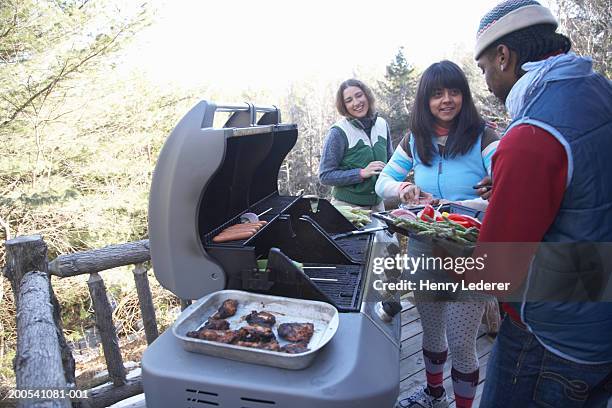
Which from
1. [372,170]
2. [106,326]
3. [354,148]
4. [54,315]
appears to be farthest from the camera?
[354,148]

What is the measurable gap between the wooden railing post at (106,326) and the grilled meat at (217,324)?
57.8 inches

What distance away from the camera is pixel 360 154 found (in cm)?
326

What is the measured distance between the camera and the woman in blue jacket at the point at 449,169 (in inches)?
75.2

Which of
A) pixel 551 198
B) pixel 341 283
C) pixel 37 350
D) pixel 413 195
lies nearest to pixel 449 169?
pixel 413 195

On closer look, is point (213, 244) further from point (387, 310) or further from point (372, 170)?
point (372, 170)

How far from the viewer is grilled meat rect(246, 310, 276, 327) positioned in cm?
137

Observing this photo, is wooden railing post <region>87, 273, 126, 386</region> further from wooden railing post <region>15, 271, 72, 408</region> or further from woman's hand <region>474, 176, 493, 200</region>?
woman's hand <region>474, 176, 493, 200</region>

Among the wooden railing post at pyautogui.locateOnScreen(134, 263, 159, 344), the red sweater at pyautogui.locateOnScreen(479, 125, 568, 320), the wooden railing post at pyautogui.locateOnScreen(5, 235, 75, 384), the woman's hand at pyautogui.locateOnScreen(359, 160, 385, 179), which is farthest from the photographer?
the woman's hand at pyautogui.locateOnScreen(359, 160, 385, 179)

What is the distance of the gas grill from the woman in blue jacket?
1.19 feet

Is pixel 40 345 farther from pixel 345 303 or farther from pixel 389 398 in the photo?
pixel 389 398

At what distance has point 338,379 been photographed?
108 cm

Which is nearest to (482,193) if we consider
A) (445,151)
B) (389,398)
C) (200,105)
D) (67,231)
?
(445,151)

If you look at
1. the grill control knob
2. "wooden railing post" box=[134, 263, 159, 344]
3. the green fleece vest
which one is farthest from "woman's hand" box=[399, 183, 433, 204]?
"wooden railing post" box=[134, 263, 159, 344]

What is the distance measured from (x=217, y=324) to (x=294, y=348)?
0.31 m
